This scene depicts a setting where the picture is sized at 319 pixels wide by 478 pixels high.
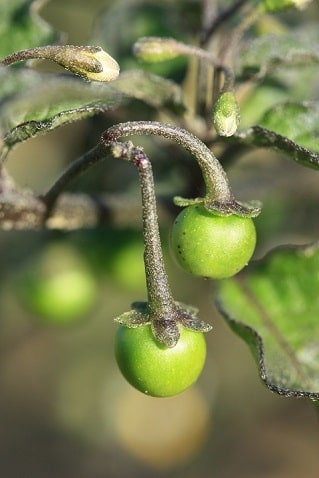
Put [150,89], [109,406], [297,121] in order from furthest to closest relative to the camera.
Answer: [109,406], [150,89], [297,121]

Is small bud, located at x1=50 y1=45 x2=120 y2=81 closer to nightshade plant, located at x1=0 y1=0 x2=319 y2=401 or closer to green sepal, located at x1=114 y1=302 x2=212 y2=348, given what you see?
nightshade plant, located at x1=0 y1=0 x2=319 y2=401

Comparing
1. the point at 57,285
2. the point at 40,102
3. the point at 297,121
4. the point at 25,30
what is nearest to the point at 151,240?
the point at 40,102

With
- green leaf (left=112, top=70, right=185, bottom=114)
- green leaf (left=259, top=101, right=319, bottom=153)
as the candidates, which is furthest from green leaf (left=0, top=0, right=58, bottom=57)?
green leaf (left=259, top=101, right=319, bottom=153)

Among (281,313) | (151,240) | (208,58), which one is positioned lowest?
(151,240)

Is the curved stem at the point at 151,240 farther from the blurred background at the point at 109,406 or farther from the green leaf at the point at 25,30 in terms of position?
the blurred background at the point at 109,406

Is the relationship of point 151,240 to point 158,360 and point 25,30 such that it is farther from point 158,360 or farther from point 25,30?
point 25,30

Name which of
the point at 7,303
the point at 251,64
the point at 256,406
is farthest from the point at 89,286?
the point at 256,406

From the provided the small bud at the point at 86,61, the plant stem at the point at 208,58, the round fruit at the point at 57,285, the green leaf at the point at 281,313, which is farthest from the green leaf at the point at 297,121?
the round fruit at the point at 57,285
